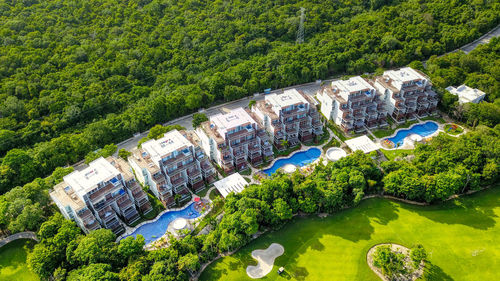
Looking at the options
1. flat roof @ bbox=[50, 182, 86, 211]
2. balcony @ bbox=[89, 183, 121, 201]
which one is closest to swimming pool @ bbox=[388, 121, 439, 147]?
balcony @ bbox=[89, 183, 121, 201]

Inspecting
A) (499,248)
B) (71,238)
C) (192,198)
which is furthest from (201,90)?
(499,248)

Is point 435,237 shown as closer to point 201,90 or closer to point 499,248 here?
point 499,248

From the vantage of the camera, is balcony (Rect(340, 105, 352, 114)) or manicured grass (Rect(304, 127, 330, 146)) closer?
manicured grass (Rect(304, 127, 330, 146))

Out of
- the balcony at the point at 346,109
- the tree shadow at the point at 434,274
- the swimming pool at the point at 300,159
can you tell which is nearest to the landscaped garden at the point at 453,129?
the balcony at the point at 346,109

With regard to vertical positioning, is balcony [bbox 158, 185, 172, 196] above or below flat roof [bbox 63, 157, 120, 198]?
below

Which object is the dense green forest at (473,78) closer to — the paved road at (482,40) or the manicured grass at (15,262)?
the paved road at (482,40)

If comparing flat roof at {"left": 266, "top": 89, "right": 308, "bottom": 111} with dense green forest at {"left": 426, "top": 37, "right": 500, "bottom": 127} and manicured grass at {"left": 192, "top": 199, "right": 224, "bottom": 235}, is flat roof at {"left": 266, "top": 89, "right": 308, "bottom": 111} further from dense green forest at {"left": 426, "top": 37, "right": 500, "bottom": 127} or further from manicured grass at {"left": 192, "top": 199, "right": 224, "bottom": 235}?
dense green forest at {"left": 426, "top": 37, "right": 500, "bottom": 127}

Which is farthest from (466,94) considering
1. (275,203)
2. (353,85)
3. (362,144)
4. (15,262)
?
(15,262)
